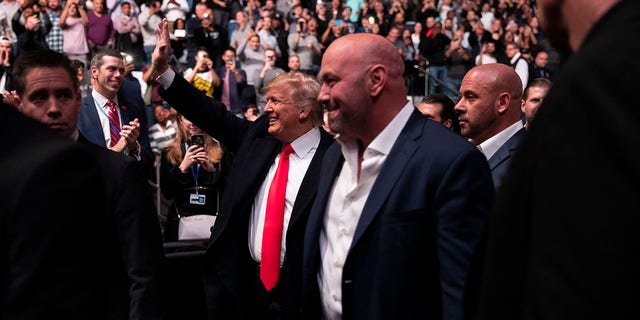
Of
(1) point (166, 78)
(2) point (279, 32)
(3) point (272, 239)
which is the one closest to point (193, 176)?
(1) point (166, 78)

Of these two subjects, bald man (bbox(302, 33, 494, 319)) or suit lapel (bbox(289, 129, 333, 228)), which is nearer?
bald man (bbox(302, 33, 494, 319))

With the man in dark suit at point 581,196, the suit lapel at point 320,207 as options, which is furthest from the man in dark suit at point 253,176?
the man in dark suit at point 581,196

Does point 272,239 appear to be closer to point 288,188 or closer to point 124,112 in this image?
point 288,188

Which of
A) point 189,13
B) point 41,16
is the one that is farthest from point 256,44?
point 41,16

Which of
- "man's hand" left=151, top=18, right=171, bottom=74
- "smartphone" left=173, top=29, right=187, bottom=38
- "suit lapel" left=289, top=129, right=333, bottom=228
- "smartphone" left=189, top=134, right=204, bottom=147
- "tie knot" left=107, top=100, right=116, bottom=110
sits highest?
"smartphone" left=173, top=29, right=187, bottom=38

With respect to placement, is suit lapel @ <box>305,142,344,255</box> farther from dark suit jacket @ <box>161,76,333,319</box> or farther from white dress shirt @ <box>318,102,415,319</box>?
dark suit jacket @ <box>161,76,333,319</box>

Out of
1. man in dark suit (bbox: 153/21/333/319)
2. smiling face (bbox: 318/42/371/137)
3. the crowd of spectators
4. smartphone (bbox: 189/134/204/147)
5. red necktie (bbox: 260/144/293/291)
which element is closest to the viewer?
smiling face (bbox: 318/42/371/137)

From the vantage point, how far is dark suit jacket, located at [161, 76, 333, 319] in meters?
4.52

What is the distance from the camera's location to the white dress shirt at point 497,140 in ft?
14.9

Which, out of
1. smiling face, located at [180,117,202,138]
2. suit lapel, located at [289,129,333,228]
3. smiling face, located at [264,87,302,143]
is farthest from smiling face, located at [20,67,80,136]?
smiling face, located at [180,117,202,138]

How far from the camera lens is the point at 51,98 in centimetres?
310

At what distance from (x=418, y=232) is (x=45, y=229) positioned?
160 centimetres

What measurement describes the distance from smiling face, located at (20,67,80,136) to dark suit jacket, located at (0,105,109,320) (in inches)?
56.2

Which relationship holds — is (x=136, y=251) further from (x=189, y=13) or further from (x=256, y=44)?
(x=189, y=13)
